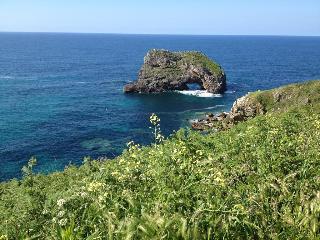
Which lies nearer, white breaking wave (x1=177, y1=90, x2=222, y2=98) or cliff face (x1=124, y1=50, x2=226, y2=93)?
white breaking wave (x1=177, y1=90, x2=222, y2=98)

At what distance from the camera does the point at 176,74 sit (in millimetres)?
112250

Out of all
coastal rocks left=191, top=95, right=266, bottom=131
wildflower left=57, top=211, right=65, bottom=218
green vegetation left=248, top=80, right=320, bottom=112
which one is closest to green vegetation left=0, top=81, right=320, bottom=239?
wildflower left=57, top=211, right=65, bottom=218

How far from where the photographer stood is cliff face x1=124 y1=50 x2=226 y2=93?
360 feet

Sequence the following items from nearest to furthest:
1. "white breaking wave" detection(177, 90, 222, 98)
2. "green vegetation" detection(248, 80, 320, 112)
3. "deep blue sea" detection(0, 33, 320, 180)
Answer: "deep blue sea" detection(0, 33, 320, 180)
"green vegetation" detection(248, 80, 320, 112)
"white breaking wave" detection(177, 90, 222, 98)

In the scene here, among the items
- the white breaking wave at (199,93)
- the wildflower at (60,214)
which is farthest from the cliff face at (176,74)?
the wildflower at (60,214)

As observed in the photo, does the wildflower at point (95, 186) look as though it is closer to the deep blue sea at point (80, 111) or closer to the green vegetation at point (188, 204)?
the green vegetation at point (188, 204)

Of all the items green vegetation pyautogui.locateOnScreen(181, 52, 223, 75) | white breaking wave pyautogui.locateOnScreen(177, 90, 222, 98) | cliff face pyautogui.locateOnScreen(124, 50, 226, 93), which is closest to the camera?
white breaking wave pyautogui.locateOnScreen(177, 90, 222, 98)

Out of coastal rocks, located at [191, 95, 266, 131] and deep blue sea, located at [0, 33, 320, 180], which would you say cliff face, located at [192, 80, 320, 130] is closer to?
coastal rocks, located at [191, 95, 266, 131]

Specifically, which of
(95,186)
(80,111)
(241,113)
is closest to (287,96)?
(241,113)

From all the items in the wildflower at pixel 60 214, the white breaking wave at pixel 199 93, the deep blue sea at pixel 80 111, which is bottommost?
the deep blue sea at pixel 80 111

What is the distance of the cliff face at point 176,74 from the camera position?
10975 centimetres

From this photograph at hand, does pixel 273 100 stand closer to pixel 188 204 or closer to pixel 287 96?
pixel 287 96

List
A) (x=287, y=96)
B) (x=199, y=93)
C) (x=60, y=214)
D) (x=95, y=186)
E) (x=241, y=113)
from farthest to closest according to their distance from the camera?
(x=199, y=93) < (x=241, y=113) < (x=287, y=96) < (x=95, y=186) < (x=60, y=214)

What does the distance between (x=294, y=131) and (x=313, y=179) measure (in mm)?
8590
